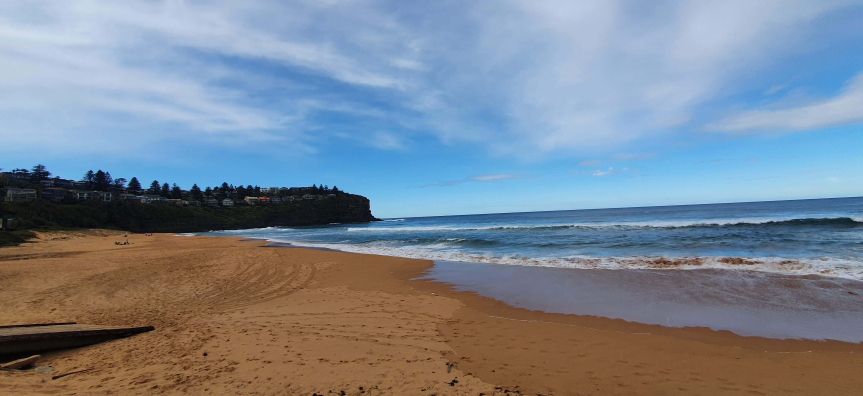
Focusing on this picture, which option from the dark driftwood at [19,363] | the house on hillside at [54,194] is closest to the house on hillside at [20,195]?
the house on hillside at [54,194]

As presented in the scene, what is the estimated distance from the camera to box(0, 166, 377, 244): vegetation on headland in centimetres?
3912

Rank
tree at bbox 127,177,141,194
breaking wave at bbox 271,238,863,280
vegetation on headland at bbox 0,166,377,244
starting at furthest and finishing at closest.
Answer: tree at bbox 127,177,141,194 < vegetation on headland at bbox 0,166,377,244 < breaking wave at bbox 271,238,863,280

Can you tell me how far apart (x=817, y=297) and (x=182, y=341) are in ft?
42.2

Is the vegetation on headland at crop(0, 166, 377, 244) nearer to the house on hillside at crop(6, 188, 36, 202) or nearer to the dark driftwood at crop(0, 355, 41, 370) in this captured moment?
the house on hillside at crop(6, 188, 36, 202)

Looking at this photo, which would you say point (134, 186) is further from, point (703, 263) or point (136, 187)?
point (703, 263)

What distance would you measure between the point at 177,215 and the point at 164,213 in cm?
214

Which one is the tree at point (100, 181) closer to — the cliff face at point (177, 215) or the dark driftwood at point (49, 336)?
the cliff face at point (177, 215)

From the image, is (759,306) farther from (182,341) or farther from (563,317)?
(182,341)

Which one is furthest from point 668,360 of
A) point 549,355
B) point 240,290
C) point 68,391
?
point 240,290

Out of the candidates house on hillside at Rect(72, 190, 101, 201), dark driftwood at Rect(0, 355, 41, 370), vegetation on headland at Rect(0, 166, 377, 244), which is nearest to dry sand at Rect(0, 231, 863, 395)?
dark driftwood at Rect(0, 355, 41, 370)

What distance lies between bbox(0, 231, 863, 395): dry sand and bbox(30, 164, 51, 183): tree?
4263 inches

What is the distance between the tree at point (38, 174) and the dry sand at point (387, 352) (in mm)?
108291

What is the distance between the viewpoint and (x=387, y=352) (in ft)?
14.8

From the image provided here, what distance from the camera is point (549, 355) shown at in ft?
14.8
